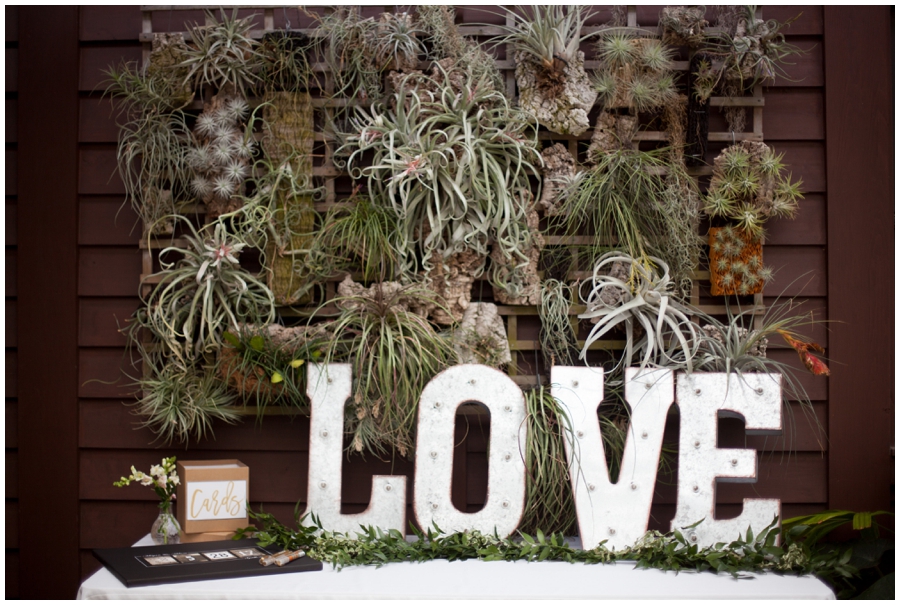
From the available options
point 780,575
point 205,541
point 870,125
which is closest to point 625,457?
point 780,575

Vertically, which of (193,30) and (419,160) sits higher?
(193,30)

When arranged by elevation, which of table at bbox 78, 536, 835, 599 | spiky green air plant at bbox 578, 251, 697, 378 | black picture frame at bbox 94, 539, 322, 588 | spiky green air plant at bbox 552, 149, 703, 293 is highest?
spiky green air plant at bbox 552, 149, 703, 293

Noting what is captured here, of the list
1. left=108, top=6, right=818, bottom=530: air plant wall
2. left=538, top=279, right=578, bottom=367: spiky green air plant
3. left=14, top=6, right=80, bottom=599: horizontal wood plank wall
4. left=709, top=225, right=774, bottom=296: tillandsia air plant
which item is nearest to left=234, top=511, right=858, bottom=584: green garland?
left=108, top=6, right=818, bottom=530: air plant wall

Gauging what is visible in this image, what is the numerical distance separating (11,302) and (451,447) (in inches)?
57.7

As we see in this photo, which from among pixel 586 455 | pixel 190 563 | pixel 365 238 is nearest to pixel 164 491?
pixel 190 563

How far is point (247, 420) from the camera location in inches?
81.1

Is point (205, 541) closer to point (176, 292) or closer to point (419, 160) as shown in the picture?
point (176, 292)

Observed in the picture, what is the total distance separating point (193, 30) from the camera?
77.5 inches

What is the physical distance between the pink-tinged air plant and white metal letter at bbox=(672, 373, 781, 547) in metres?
0.10

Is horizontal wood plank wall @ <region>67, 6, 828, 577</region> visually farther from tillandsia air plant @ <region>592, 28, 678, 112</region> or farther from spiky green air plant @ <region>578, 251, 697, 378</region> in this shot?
spiky green air plant @ <region>578, 251, 697, 378</region>

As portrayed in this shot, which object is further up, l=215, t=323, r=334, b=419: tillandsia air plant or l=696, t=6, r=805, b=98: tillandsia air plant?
l=696, t=6, r=805, b=98: tillandsia air plant

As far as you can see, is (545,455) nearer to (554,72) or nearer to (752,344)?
(752,344)

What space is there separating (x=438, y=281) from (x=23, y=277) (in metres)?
1.29

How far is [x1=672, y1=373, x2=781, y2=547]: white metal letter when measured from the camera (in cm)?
175
